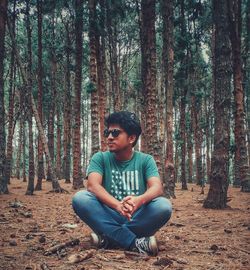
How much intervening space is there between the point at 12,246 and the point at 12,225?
1.72 meters

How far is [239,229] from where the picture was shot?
5.34 m

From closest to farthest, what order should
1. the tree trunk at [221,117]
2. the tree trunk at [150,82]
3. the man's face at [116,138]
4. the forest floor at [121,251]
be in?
the forest floor at [121,251], the man's face at [116,138], the tree trunk at [221,117], the tree trunk at [150,82]

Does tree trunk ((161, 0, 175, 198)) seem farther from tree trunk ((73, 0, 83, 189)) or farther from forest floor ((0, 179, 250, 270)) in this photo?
tree trunk ((73, 0, 83, 189))

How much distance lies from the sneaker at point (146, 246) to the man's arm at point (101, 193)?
15.6 inches

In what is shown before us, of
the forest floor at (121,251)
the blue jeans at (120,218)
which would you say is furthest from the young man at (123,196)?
the forest floor at (121,251)

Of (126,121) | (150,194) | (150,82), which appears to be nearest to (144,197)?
(150,194)

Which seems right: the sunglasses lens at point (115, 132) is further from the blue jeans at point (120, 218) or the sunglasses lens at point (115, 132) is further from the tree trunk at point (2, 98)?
the tree trunk at point (2, 98)

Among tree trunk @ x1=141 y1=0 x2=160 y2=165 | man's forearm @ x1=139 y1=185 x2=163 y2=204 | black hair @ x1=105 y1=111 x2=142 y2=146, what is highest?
→ tree trunk @ x1=141 y1=0 x2=160 y2=165

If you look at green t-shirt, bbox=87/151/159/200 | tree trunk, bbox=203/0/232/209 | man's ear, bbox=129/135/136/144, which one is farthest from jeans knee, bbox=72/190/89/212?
tree trunk, bbox=203/0/232/209

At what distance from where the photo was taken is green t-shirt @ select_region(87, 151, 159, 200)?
12.8ft

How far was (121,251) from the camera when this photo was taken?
361cm

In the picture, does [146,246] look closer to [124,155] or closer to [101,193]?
[101,193]

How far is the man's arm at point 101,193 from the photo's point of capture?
11.4 feet

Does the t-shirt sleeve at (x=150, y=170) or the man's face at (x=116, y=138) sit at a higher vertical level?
the man's face at (x=116, y=138)
